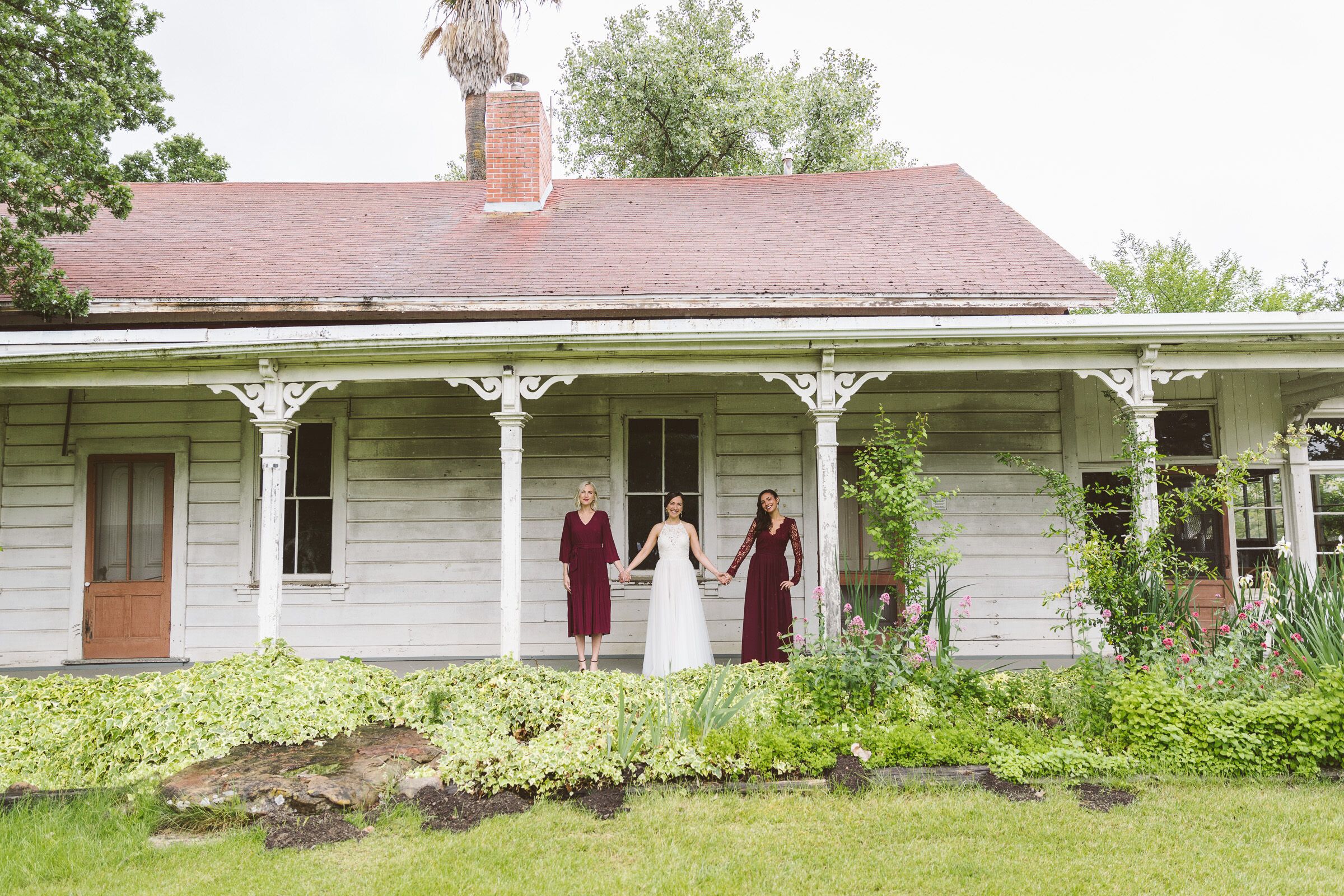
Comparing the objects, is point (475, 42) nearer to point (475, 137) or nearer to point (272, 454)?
point (475, 137)

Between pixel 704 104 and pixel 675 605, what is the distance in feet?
60.4

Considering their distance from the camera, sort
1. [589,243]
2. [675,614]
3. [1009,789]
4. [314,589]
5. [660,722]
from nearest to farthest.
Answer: [1009,789]
[660,722]
[675,614]
[314,589]
[589,243]

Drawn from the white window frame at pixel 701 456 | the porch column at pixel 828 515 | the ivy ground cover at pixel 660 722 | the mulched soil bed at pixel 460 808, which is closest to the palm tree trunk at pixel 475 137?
the white window frame at pixel 701 456

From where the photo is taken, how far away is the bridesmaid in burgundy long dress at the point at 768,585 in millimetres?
7355

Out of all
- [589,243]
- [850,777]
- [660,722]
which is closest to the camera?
[850,777]

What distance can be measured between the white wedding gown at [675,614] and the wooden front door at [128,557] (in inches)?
206

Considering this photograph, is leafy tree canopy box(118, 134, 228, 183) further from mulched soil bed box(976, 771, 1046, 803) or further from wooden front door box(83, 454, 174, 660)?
mulched soil bed box(976, 771, 1046, 803)

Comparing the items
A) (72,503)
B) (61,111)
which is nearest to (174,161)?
(61,111)

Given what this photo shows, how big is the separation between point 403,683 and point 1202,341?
661 centimetres

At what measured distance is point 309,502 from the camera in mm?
9094

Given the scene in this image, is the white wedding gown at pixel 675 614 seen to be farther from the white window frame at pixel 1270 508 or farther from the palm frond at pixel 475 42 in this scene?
the palm frond at pixel 475 42

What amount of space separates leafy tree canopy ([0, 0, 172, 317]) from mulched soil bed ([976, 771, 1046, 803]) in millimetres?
8840

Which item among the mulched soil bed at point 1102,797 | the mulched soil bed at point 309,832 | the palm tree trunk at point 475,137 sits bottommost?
the mulched soil bed at point 309,832

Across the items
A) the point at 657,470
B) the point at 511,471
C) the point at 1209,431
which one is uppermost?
the point at 1209,431
